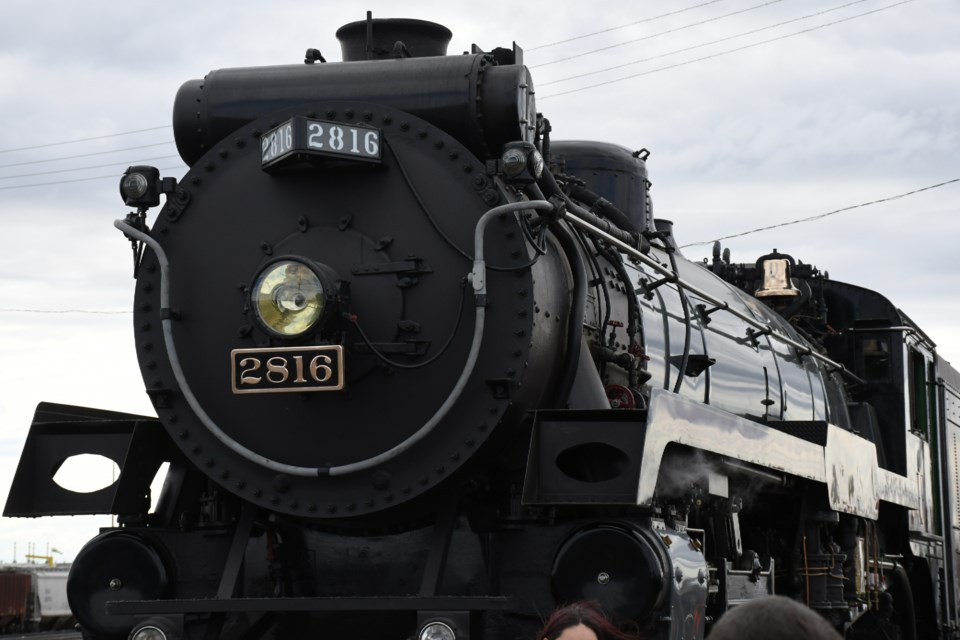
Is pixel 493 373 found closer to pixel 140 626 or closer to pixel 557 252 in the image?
pixel 557 252

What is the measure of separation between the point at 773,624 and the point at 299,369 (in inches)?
137

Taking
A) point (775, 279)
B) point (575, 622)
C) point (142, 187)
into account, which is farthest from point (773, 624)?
point (775, 279)

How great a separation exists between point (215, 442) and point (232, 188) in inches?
41.8

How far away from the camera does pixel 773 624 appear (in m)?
1.83

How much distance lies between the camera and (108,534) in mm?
5535

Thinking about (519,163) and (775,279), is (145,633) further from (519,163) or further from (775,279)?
(775,279)

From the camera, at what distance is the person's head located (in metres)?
1.81

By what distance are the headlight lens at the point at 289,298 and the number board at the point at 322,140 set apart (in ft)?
1.53

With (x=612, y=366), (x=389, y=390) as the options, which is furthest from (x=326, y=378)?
(x=612, y=366)

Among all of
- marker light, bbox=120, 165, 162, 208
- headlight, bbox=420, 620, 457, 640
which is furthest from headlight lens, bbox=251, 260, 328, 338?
headlight, bbox=420, 620, 457, 640

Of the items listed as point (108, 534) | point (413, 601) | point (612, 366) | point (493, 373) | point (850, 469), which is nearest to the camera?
point (413, 601)

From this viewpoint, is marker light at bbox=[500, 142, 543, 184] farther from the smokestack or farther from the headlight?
the headlight

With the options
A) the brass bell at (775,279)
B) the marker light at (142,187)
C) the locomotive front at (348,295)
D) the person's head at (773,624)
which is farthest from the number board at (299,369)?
the brass bell at (775,279)

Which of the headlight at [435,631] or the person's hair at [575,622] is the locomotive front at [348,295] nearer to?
the headlight at [435,631]
